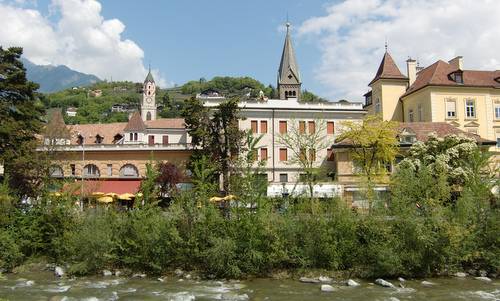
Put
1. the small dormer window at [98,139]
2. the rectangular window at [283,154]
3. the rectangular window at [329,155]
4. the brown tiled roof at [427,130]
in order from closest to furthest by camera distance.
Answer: the brown tiled roof at [427,130]
the rectangular window at [329,155]
the rectangular window at [283,154]
the small dormer window at [98,139]

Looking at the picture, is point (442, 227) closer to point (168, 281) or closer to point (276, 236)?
point (276, 236)

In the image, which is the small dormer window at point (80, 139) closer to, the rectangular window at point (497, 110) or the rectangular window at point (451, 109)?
the rectangular window at point (451, 109)

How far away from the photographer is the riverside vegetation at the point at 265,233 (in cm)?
2459

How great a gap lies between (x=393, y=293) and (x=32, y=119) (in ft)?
108

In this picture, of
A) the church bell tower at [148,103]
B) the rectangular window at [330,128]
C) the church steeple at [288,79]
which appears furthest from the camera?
the church bell tower at [148,103]

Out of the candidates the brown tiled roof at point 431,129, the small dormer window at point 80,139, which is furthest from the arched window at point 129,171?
the brown tiled roof at point 431,129

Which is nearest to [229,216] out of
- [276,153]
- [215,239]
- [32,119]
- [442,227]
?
[215,239]

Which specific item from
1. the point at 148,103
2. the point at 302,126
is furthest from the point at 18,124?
the point at 148,103

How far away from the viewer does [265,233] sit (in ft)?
81.6

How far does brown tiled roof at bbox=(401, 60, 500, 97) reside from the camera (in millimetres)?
59188

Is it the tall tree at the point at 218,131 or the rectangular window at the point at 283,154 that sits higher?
the tall tree at the point at 218,131

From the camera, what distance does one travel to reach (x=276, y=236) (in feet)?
81.7

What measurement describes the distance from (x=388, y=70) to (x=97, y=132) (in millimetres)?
39096

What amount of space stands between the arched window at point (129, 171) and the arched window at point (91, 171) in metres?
2.74
